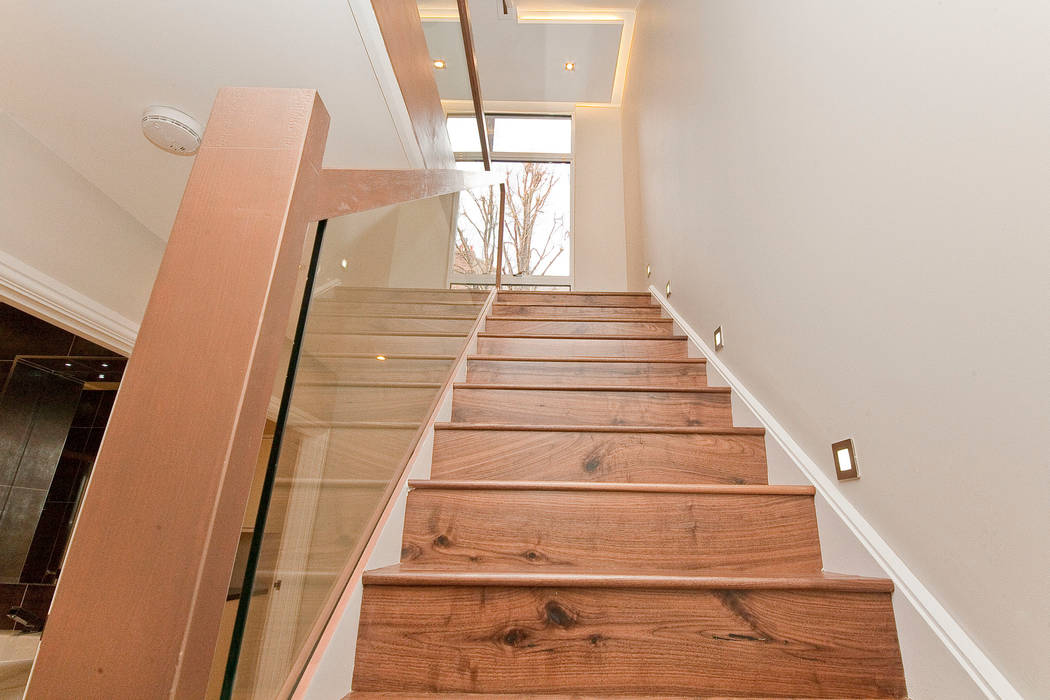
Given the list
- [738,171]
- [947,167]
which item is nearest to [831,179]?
[947,167]

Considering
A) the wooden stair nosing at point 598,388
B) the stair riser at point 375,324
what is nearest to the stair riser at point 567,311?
the stair riser at point 375,324

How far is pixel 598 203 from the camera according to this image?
5.39m

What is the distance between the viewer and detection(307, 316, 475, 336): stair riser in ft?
2.28

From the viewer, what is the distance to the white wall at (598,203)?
17.0 ft

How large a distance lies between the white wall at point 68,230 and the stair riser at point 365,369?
5.58 feet

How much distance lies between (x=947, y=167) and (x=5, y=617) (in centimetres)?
543

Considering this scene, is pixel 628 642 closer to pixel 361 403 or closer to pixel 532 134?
pixel 361 403

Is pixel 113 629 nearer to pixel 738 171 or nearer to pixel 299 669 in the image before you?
pixel 299 669

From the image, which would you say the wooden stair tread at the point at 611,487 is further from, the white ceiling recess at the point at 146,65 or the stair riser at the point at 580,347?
the white ceiling recess at the point at 146,65

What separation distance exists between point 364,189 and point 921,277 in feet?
3.30

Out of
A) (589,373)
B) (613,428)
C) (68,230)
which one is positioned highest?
(68,230)

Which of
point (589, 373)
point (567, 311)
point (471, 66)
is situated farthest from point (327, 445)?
point (471, 66)

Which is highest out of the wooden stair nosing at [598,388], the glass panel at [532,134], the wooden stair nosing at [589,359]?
the glass panel at [532,134]

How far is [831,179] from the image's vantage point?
125 centimetres
